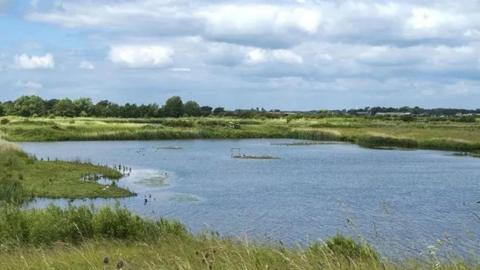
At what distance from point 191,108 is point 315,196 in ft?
498

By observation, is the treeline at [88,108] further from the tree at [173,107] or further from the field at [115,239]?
the field at [115,239]

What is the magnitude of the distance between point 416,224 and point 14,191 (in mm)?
17693

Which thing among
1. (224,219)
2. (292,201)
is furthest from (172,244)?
(292,201)

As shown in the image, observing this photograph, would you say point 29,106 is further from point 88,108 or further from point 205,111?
point 205,111

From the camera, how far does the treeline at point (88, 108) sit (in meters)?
162

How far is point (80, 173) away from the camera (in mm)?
40062

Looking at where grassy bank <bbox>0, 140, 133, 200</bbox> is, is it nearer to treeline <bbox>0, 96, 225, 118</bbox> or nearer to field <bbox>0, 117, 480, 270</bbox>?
field <bbox>0, 117, 480, 270</bbox>

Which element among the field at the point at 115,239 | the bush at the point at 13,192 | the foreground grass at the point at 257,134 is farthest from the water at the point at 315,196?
the foreground grass at the point at 257,134

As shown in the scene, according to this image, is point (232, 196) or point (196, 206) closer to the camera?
point (196, 206)

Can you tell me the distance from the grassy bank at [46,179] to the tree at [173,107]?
424 feet

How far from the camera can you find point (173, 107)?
17788 cm

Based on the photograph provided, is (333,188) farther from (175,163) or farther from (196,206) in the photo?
(175,163)

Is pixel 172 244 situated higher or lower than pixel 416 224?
higher

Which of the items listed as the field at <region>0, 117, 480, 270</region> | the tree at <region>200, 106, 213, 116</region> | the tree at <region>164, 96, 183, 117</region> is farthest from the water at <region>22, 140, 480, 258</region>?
the tree at <region>200, 106, 213, 116</region>
